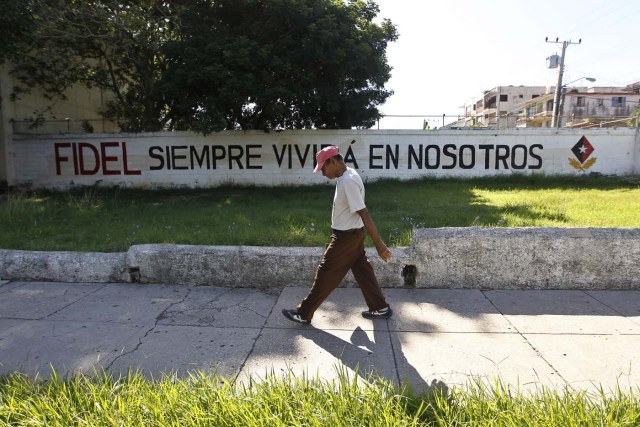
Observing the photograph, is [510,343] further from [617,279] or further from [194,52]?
[194,52]

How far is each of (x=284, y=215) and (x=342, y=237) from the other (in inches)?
149

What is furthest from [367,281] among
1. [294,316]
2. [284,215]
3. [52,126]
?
[52,126]

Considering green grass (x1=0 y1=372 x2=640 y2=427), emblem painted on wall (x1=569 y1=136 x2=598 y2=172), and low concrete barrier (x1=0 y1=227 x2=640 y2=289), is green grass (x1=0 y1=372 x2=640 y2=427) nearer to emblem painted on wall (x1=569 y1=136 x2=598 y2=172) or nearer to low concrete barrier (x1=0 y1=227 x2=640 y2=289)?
low concrete barrier (x1=0 y1=227 x2=640 y2=289)

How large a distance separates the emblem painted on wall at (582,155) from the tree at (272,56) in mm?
6700

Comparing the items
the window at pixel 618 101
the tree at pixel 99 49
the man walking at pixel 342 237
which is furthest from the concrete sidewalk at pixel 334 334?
the window at pixel 618 101

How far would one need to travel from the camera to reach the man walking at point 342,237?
3.73 m

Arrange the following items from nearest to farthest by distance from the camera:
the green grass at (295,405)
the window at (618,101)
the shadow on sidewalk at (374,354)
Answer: the green grass at (295,405), the shadow on sidewalk at (374,354), the window at (618,101)

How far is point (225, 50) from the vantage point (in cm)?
1100

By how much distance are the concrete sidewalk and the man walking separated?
31cm

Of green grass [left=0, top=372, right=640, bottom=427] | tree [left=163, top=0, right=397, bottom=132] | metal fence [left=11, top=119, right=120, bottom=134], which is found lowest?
green grass [left=0, top=372, right=640, bottom=427]

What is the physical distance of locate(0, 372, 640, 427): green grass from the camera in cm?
236

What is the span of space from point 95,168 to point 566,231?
45.8 feet

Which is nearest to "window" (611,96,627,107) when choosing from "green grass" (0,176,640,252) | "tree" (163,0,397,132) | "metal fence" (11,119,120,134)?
"green grass" (0,176,640,252)

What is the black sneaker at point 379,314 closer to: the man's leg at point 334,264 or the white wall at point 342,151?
the man's leg at point 334,264
